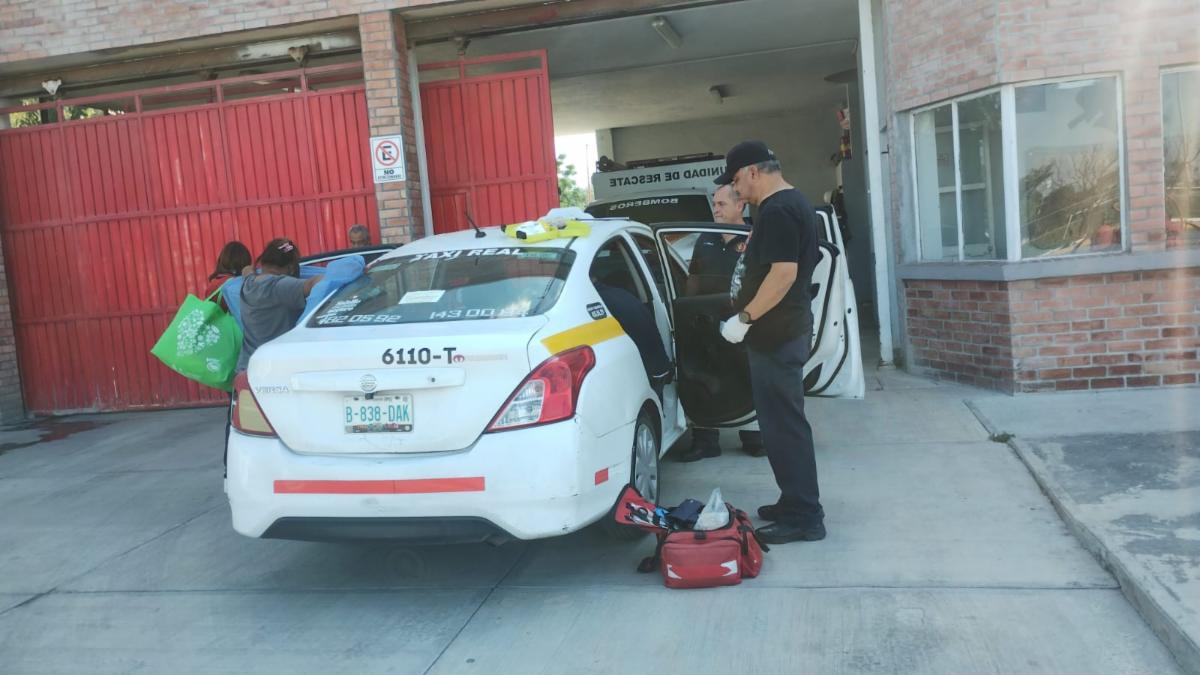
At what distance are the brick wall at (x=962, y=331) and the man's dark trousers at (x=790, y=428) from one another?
3.39 m

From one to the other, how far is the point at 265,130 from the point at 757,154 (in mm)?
6451

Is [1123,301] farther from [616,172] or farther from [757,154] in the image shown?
[616,172]

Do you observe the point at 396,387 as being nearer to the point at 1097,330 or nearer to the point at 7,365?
the point at 1097,330

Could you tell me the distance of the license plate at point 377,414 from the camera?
3.94 m

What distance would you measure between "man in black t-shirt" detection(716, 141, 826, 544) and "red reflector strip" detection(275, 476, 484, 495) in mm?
1483

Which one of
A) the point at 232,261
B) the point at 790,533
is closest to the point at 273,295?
the point at 232,261

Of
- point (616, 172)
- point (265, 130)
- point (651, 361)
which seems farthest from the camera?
point (616, 172)

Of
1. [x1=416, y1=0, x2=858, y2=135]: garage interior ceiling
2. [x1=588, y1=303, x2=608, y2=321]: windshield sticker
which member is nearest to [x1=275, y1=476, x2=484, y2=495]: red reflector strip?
[x1=588, y1=303, x2=608, y2=321]: windshield sticker

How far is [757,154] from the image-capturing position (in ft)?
15.4

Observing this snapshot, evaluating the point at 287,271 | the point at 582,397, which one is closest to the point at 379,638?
the point at 582,397

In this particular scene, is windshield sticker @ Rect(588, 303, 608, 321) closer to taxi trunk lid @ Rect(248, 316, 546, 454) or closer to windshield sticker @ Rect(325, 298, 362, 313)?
taxi trunk lid @ Rect(248, 316, 546, 454)

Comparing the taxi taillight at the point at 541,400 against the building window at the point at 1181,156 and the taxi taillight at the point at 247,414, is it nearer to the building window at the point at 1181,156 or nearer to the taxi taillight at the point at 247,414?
the taxi taillight at the point at 247,414

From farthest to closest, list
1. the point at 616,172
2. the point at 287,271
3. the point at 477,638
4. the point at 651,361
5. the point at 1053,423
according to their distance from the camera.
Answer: the point at 616,172
the point at 1053,423
the point at 287,271
the point at 651,361
the point at 477,638

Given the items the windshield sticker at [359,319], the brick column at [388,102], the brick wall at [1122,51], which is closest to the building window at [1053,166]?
the brick wall at [1122,51]
